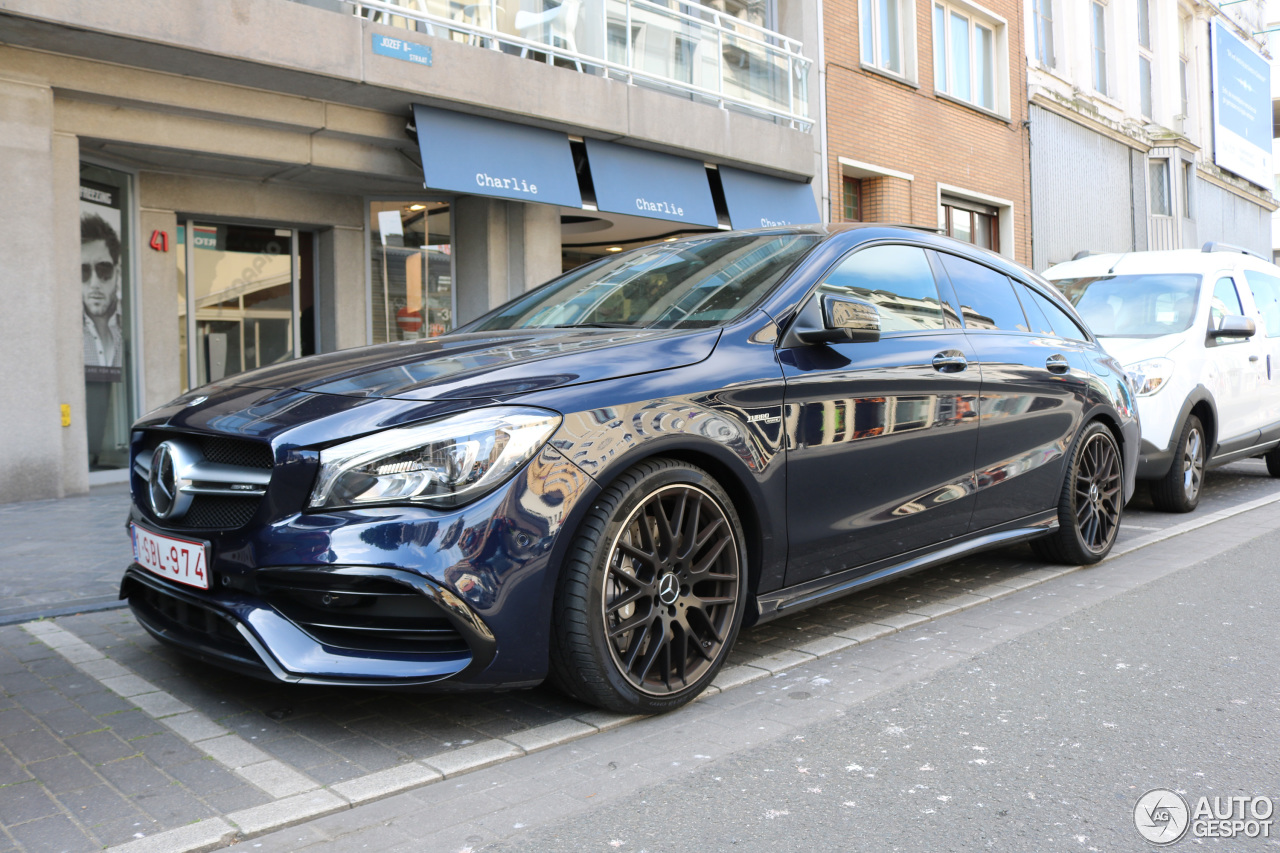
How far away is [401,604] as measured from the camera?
9.21 feet

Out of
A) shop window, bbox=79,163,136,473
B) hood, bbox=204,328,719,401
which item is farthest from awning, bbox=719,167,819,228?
hood, bbox=204,328,719,401

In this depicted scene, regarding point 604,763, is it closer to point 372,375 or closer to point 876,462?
point 372,375

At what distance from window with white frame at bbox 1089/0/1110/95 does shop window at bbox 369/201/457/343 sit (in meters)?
17.1

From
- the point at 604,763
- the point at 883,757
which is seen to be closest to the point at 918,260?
the point at 883,757

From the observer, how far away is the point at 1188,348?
7332mm

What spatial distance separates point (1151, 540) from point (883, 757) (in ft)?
13.5

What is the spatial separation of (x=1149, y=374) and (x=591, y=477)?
5.43 metres

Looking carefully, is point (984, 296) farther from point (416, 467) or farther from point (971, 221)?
point (971, 221)

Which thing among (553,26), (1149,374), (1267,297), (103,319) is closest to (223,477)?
(1149,374)

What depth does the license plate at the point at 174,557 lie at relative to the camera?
9.82 ft

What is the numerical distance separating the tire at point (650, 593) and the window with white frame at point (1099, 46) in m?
23.3

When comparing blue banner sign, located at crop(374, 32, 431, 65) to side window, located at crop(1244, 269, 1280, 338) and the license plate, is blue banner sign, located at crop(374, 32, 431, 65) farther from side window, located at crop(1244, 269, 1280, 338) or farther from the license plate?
side window, located at crop(1244, 269, 1280, 338)

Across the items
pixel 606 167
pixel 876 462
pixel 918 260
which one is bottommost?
pixel 876 462

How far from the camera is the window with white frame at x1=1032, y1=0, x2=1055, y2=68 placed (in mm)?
20984
